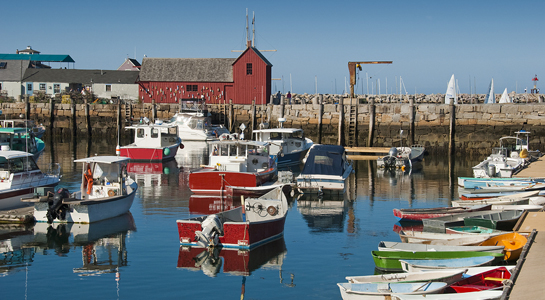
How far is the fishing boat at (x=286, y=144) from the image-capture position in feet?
111

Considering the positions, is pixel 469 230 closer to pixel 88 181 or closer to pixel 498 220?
pixel 498 220

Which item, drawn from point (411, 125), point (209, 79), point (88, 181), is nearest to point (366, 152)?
point (411, 125)

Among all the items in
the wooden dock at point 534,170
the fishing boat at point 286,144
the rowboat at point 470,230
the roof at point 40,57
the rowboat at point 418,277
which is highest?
the roof at point 40,57

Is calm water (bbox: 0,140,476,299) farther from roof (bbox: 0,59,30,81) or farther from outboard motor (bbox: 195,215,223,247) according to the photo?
roof (bbox: 0,59,30,81)

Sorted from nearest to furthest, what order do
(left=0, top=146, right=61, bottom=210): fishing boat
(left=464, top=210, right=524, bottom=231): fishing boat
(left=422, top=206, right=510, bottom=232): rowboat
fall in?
1. (left=422, top=206, right=510, bottom=232): rowboat
2. (left=464, top=210, right=524, bottom=231): fishing boat
3. (left=0, top=146, right=61, bottom=210): fishing boat

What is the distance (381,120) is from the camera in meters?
43.4

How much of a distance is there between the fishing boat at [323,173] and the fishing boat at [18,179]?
10046 mm

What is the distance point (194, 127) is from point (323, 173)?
2610 cm

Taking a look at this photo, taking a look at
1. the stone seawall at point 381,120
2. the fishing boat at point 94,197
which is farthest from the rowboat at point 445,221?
the stone seawall at point 381,120

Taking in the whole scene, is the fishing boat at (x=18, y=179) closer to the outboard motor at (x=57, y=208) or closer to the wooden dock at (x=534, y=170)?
the outboard motor at (x=57, y=208)

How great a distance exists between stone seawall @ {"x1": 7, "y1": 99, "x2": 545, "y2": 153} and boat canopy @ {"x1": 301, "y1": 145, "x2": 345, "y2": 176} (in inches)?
725

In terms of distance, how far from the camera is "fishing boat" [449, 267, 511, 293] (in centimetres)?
1104

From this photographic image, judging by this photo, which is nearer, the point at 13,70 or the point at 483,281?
the point at 483,281

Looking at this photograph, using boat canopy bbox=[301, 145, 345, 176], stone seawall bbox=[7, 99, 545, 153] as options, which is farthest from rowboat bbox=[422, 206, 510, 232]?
stone seawall bbox=[7, 99, 545, 153]
